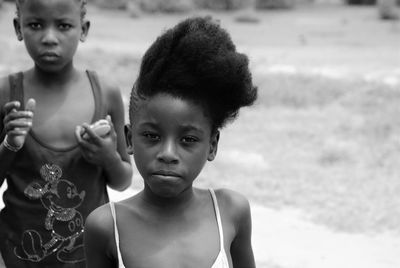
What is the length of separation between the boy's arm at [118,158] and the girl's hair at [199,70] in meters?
0.69

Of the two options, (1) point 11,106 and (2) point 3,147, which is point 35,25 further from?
(2) point 3,147

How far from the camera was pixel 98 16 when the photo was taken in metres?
16.3

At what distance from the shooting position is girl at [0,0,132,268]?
2879 mm

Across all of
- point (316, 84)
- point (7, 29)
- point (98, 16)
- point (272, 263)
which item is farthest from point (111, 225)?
point (98, 16)

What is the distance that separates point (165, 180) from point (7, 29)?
12393 mm

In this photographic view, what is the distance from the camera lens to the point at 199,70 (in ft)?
7.20

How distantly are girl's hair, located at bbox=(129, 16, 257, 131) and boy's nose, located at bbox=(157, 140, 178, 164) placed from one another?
134mm

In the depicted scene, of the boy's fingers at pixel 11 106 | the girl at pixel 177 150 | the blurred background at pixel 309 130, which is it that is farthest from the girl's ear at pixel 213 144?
the blurred background at pixel 309 130

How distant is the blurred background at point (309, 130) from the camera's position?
5242 mm

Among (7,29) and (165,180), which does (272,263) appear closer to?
(165,180)

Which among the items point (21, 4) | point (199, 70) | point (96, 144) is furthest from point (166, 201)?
point (21, 4)

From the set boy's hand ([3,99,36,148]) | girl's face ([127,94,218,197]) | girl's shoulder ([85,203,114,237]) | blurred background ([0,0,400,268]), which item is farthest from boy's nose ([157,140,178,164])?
blurred background ([0,0,400,268])

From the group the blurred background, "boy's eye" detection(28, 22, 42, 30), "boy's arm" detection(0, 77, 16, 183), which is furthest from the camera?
the blurred background

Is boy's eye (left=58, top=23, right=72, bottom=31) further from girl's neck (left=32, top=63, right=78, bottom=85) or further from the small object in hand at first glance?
the small object in hand
